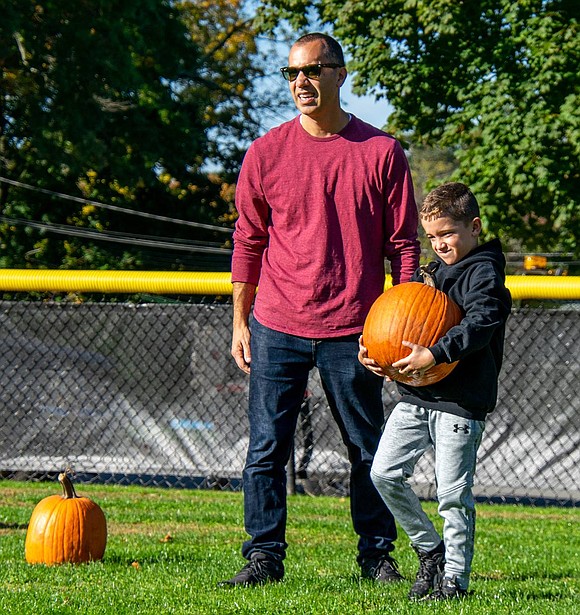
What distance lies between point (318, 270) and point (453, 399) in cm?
78

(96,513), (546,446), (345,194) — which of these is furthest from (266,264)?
(546,446)

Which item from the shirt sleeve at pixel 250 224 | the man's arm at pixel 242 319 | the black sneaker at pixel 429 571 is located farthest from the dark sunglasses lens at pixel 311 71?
the black sneaker at pixel 429 571

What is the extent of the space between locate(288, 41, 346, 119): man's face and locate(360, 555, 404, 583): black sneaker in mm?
1817

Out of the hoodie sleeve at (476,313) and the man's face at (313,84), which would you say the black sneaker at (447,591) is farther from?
the man's face at (313,84)

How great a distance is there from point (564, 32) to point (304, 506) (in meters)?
17.0

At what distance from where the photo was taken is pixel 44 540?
4691mm

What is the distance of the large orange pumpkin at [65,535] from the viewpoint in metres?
4.68

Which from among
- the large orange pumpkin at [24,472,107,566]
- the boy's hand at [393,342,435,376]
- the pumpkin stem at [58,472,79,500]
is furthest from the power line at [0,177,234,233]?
the boy's hand at [393,342,435,376]

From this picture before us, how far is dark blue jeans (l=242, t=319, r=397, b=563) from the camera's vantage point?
13.4 ft

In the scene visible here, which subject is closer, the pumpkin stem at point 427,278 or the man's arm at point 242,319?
the pumpkin stem at point 427,278

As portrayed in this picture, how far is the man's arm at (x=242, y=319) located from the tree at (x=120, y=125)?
62.5 ft

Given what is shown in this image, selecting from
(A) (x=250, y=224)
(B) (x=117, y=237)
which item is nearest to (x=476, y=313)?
(A) (x=250, y=224)

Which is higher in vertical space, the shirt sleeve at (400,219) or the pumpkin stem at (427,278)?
the shirt sleeve at (400,219)

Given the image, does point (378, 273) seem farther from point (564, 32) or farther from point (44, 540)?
point (564, 32)
